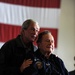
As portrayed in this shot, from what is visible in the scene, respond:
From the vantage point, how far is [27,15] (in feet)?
10.00

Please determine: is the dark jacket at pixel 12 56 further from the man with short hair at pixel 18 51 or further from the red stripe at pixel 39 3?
the red stripe at pixel 39 3

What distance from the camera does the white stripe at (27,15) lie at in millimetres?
2893

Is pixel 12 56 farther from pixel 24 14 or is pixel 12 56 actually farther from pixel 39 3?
→ pixel 39 3

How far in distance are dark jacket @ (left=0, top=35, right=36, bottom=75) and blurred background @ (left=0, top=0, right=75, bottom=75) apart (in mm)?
1301

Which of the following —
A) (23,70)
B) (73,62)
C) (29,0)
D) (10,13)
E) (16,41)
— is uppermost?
(29,0)

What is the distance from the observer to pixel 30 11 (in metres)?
3.07

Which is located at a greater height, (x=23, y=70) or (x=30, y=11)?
(x=30, y=11)

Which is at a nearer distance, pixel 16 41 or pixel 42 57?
pixel 42 57

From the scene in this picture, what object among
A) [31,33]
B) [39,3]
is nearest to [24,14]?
[39,3]

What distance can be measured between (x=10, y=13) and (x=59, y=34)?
0.88m

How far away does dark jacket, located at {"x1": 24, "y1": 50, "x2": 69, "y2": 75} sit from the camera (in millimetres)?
1391

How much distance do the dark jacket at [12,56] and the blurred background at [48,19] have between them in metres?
1.30

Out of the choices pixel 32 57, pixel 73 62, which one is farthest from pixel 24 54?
pixel 73 62

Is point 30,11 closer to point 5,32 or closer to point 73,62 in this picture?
point 5,32
